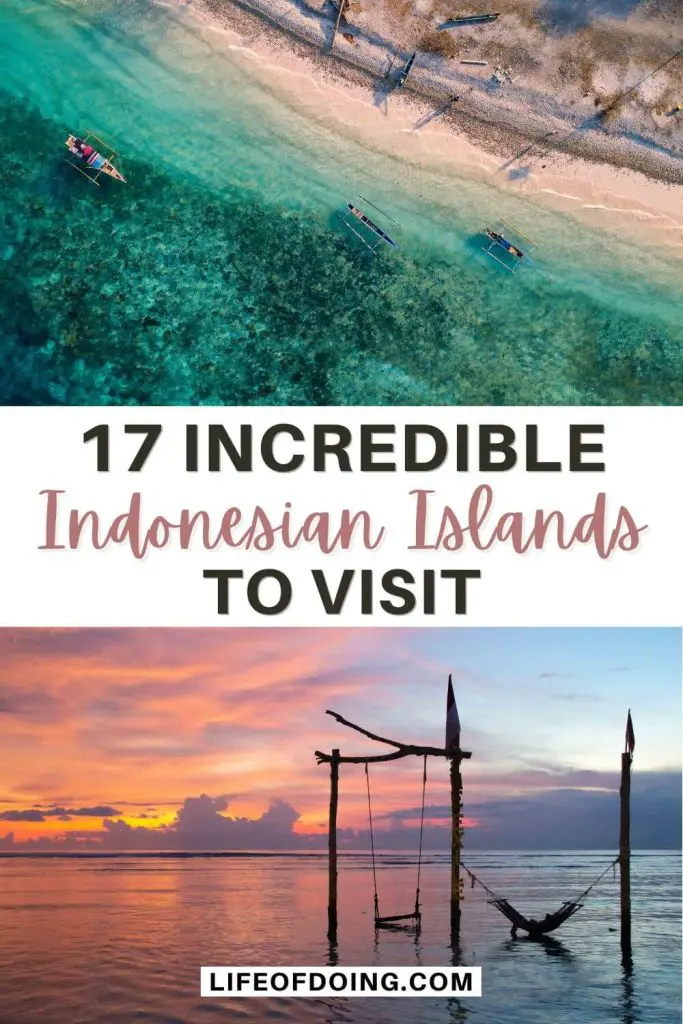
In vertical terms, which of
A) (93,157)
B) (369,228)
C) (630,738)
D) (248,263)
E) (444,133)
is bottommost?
(630,738)

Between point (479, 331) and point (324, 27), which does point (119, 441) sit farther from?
point (324, 27)

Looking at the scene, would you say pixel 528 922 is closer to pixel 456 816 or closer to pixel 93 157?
pixel 456 816

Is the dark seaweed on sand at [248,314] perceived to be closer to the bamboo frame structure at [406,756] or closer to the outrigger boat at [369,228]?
the outrigger boat at [369,228]

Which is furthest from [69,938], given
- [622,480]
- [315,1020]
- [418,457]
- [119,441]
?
[622,480]

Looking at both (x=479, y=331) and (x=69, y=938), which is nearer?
(x=479, y=331)

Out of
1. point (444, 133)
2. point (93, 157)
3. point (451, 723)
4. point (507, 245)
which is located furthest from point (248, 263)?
point (451, 723)
